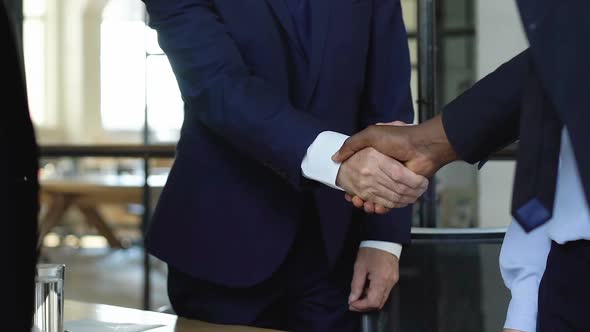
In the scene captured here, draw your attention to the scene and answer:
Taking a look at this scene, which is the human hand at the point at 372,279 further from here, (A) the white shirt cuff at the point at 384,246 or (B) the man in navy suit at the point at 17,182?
(B) the man in navy suit at the point at 17,182

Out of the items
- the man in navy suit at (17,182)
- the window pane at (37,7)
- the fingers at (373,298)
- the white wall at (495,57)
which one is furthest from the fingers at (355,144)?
the window pane at (37,7)

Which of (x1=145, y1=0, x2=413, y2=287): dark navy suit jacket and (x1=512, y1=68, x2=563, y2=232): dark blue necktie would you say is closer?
(x1=512, y1=68, x2=563, y2=232): dark blue necktie

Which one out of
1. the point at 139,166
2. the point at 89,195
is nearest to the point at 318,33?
the point at 89,195

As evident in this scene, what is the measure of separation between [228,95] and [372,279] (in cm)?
41

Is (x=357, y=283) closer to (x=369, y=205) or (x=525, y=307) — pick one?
(x=369, y=205)

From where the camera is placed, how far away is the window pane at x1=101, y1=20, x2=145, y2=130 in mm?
10484

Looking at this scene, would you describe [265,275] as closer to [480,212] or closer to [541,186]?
[541,186]

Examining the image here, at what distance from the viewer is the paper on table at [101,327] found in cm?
120

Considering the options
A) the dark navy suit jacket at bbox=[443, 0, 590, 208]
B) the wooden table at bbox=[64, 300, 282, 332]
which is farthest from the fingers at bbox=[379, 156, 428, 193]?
the dark navy suit jacket at bbox=[443, 0, 590, 208]

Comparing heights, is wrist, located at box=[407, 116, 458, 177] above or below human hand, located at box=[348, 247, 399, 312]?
above

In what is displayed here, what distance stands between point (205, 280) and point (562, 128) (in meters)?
0.76

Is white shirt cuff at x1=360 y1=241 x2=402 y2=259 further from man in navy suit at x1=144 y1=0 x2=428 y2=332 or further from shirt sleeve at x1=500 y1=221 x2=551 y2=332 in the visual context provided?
shirt sleeve at x1=500 y1=221 x2=551 y2=332

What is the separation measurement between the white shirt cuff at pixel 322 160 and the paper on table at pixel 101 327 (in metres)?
0.37

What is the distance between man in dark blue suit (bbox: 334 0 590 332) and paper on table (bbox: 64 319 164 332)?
506mm
